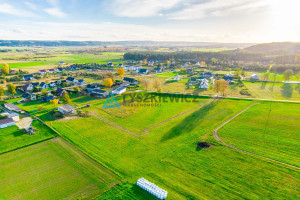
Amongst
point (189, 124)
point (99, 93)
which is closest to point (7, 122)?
point (99, 93)

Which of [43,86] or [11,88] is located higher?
[11,88]

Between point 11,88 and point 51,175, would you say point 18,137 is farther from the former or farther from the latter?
point 11,88

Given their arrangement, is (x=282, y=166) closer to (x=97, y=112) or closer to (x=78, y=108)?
(x=97, y=112)

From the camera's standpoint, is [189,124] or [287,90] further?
[287,90]

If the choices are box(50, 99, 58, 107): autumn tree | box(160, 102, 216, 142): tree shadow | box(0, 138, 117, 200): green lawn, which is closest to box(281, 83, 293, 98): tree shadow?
box(160, 102, 216, 142): tree shadow

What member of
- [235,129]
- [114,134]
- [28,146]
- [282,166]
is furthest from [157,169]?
[28,146]

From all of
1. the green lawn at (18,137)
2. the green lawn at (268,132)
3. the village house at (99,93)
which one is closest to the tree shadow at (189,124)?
the green lawn at (268,132)

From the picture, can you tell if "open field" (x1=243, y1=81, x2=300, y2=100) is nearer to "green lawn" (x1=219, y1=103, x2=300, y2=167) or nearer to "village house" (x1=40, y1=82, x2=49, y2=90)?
"green lawn" (x1=219, y1=103, x2=300, y2=167)
